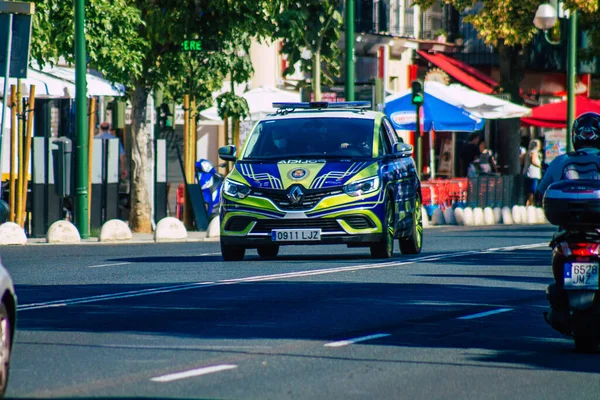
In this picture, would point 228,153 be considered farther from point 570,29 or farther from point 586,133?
point 570,29

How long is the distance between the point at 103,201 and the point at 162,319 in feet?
57.1

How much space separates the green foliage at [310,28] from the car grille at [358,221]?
528 inches

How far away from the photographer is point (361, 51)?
50125mm

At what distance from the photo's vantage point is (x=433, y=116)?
36219mm

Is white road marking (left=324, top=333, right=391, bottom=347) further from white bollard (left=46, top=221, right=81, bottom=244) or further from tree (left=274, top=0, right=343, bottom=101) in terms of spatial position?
tree (left=274, top=0, right=343, bottom=101)

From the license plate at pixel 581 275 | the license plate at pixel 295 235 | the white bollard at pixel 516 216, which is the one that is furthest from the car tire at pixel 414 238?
the white bollard at pixel 516 216

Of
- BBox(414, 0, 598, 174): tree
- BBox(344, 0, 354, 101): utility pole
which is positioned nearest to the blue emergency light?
BBox(344, 0, 354, 101): utility pole

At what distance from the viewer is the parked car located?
26.2 ft

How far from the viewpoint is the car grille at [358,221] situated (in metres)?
19.2

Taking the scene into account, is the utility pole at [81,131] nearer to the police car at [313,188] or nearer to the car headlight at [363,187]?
the police car at [313,188]

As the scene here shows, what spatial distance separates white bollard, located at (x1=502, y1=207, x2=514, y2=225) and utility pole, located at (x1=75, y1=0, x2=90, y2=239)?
1286cm

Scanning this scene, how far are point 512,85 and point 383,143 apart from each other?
2611 cm

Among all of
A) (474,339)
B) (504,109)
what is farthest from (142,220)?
(474,339)

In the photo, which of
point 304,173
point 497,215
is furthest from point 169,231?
point 497,215
